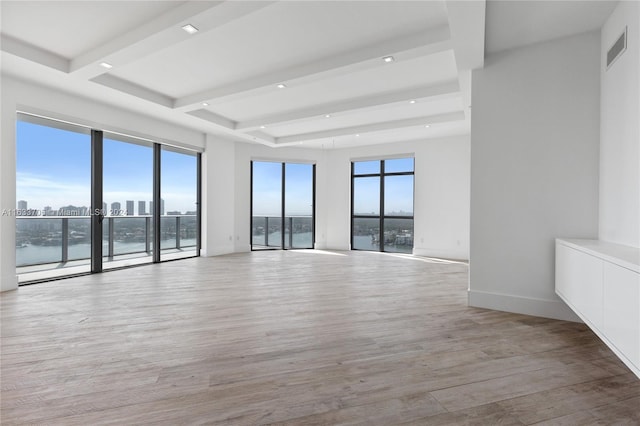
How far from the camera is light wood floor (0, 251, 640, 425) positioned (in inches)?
65.9

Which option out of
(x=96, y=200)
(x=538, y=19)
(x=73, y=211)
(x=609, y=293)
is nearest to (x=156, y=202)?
(x=96, y=200)

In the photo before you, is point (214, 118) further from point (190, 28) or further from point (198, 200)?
point (190, 28)

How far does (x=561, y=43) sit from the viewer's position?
310 centimetres

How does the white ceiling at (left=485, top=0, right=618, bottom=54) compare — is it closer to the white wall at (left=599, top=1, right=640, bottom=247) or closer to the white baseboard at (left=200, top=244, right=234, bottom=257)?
the white wall at (left=599, top=1, right=640, bottom=247)

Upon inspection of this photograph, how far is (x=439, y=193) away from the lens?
7.55m

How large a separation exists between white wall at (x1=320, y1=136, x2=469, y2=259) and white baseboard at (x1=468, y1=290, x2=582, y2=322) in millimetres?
3952

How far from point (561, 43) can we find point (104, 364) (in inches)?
188

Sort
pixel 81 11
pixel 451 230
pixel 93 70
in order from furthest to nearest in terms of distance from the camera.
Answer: pixel 451 230, pixel 93 70, pixel 81 11

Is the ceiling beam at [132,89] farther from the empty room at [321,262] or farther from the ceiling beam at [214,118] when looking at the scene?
the ceiling beam at [214,118]

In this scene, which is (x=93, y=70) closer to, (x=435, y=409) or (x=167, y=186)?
(x=167, y=186)

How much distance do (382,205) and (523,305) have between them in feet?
17.7

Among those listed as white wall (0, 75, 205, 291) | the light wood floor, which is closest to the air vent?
the light wood floor

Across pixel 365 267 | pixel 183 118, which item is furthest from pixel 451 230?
pixel 183 118

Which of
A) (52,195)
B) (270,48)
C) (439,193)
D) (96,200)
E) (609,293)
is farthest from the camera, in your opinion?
(439,193)
